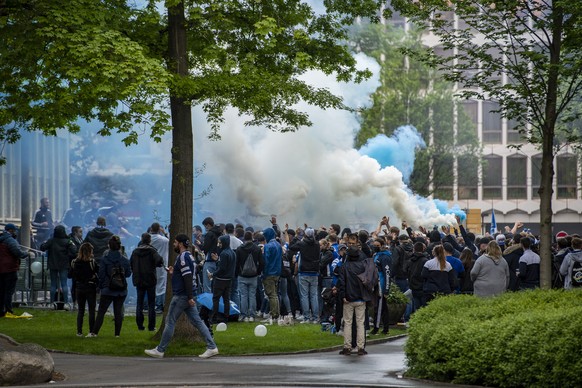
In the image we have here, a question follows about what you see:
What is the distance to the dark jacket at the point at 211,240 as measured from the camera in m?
24.1

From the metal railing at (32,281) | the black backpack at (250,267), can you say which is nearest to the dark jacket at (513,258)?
the black backpack at (250,267)

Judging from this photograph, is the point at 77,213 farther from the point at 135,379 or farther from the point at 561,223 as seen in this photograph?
the point at 561,223

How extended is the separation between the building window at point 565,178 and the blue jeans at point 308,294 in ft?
208

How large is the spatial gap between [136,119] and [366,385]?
637 cm

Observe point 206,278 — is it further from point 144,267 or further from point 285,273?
point 144,267

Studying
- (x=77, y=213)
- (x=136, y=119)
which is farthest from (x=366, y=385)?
(x=77, y=213)

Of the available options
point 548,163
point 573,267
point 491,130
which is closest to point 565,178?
point 491,130

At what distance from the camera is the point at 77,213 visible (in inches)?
1716

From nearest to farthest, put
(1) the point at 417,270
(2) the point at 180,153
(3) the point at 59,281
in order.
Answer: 1. (2) the point at 180,153
2. (1) the point at 417,270
3. (3) the point at 59,281

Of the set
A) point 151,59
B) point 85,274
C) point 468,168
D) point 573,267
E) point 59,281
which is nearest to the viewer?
point 151,59

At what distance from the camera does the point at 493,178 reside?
88125mm

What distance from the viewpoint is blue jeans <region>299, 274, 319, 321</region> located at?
23.7 metres

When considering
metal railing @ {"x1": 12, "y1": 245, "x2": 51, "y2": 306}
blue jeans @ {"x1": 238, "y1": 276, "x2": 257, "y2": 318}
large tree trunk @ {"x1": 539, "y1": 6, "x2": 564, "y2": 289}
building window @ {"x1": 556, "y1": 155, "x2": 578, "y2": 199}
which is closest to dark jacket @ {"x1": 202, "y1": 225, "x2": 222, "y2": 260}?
blue jeans @ {"x1": 238, "y1": 276, "x2": 257, "y2": 318}

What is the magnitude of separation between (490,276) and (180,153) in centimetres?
538
